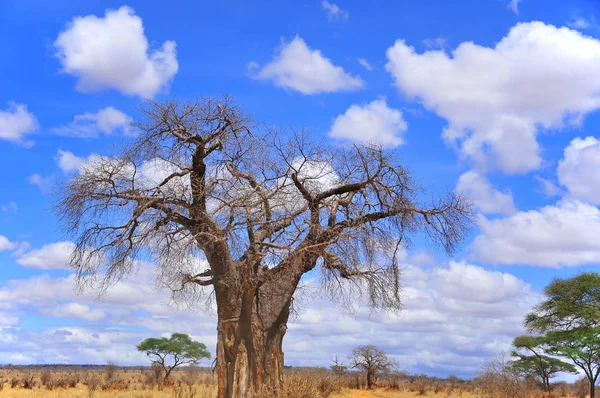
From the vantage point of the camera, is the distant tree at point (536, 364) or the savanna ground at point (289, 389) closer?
the savanna ground at point (289, 389)

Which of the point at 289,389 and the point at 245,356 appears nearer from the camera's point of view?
the point at 289,389

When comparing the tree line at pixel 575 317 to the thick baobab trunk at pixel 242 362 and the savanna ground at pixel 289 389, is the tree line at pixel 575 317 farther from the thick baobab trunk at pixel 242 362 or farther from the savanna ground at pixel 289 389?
the thick baobab trunk at pixel 242 362

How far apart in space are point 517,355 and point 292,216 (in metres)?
34.1

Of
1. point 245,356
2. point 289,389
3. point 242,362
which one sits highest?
point 245,356

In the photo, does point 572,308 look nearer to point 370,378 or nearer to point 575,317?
point 575,317

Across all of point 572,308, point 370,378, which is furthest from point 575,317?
point 370,378

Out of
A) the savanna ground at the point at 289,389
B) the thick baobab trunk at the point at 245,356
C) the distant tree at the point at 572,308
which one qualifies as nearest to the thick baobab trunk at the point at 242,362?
the thick baobab trunk at the point at 245,356

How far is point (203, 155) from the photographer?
15.8m

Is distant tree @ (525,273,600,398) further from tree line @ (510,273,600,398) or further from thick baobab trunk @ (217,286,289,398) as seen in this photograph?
A: thick baobab trunk @ (217,286,289,398)

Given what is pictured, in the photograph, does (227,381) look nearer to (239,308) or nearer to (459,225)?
(239,308)

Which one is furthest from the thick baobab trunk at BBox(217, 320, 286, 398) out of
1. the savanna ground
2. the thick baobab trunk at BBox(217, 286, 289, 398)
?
the savanna ground

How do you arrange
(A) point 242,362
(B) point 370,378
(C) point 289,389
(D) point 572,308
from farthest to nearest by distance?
(B) point 370,378 < (D) point 572,308 < (A) point 242,362 < (C) point 289,389

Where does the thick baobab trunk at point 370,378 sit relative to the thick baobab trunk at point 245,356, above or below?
below

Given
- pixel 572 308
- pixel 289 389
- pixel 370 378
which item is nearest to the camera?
pixel 289 389
